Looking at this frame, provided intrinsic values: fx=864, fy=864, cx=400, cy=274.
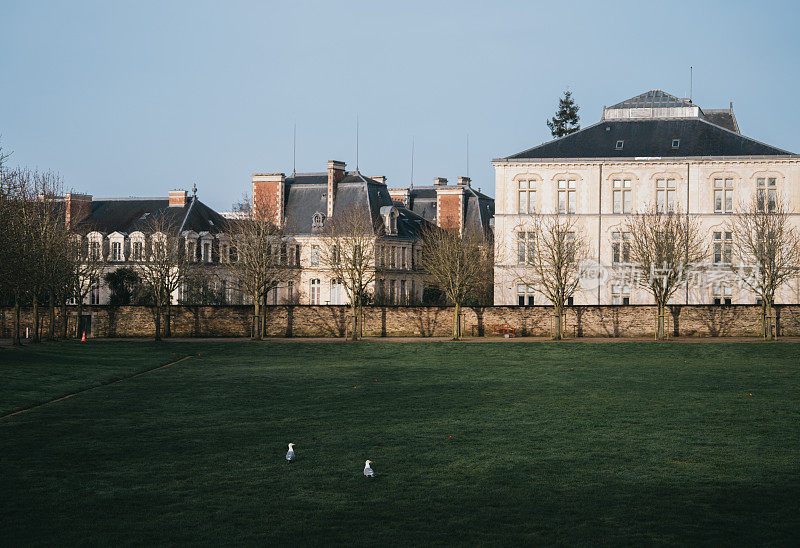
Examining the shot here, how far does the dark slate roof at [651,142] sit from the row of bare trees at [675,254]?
4140 mm

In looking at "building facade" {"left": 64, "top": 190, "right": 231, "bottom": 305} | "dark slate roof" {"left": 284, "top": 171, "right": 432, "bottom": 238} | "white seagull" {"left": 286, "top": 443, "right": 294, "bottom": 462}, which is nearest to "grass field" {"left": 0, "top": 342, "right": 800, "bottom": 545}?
"white seagull" {"left": 286, "top": 443, "right": 294, "bottom": 462}

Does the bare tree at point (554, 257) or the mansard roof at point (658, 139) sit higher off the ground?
the mansard roof at point (658, 139)

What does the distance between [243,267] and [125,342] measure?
871 centimetres

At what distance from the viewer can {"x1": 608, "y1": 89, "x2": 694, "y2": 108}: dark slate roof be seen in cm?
6353

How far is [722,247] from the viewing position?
58.6m

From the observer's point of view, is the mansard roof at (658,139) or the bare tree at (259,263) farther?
the mansard roof at (658,139)

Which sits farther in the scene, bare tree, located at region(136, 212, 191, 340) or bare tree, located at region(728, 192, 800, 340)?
bare tree, located at region(136, 212, 191, 340)

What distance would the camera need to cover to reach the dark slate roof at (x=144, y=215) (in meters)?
71.2

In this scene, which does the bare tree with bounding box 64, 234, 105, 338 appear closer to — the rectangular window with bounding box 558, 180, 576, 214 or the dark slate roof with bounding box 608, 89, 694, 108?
the rectangular window with bounding box 558, 180, 576, 214

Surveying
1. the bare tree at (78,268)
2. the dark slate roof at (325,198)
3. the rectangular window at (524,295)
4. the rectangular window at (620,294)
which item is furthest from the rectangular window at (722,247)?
the bare tree at (78,268)

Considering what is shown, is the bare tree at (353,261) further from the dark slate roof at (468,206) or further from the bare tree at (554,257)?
the dark slate roof at (468,206)

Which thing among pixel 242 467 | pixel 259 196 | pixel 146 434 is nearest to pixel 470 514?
pixel 242 467

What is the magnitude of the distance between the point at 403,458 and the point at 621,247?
141 feet

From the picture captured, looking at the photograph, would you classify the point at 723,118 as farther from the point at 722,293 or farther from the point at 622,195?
the point at 722,293
